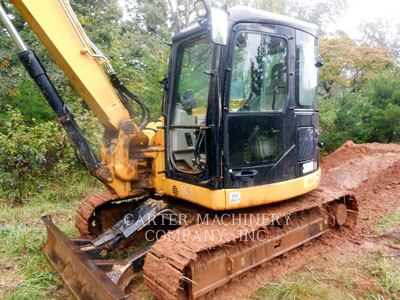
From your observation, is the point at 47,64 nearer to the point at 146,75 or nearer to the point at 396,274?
the point at 146,75

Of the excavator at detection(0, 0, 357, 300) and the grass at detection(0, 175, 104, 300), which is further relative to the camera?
the grass at detection(0, 175, 104, 300)

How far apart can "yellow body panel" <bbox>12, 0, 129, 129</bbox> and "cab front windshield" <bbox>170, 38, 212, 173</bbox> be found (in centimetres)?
58

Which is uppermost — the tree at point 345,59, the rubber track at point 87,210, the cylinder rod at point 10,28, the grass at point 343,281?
the tree at point 345,59

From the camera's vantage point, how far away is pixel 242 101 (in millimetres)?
2881

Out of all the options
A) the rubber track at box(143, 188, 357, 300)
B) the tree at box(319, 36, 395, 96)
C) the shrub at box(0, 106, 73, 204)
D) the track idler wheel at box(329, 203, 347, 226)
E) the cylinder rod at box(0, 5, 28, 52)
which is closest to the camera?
the rubber track at box(143, 188, 357, 300)

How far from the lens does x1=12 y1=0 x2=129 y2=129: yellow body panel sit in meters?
2.64

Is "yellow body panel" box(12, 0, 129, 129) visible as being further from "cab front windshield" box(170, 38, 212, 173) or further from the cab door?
the cab door

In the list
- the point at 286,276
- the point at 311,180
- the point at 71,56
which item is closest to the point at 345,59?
the point at 311,180

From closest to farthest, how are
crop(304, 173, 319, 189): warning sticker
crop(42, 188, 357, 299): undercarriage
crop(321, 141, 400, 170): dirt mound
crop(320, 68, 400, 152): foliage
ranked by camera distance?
crop(42, 188, 357, 299): undercarriage → crop(304, 173, 319, 189): warning sticker → crop(321, 141, 400, 170): dirt mound → crop(320, 68, 400, 152): foliage

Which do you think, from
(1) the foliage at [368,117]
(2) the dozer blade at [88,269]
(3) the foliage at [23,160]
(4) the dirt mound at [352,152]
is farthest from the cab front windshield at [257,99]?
(1) the foliage at [368,117]

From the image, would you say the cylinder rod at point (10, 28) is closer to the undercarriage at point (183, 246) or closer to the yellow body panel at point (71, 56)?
the yellow body panel at point (71, 56)

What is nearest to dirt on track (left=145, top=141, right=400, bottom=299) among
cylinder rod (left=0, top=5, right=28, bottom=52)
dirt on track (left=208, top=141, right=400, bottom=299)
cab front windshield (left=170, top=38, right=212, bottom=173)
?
dirt on track (left=208, top=141, right=400, bottom=299)

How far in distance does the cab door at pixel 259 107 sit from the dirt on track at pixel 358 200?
3.24ft

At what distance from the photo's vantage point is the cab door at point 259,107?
2.82 metres
